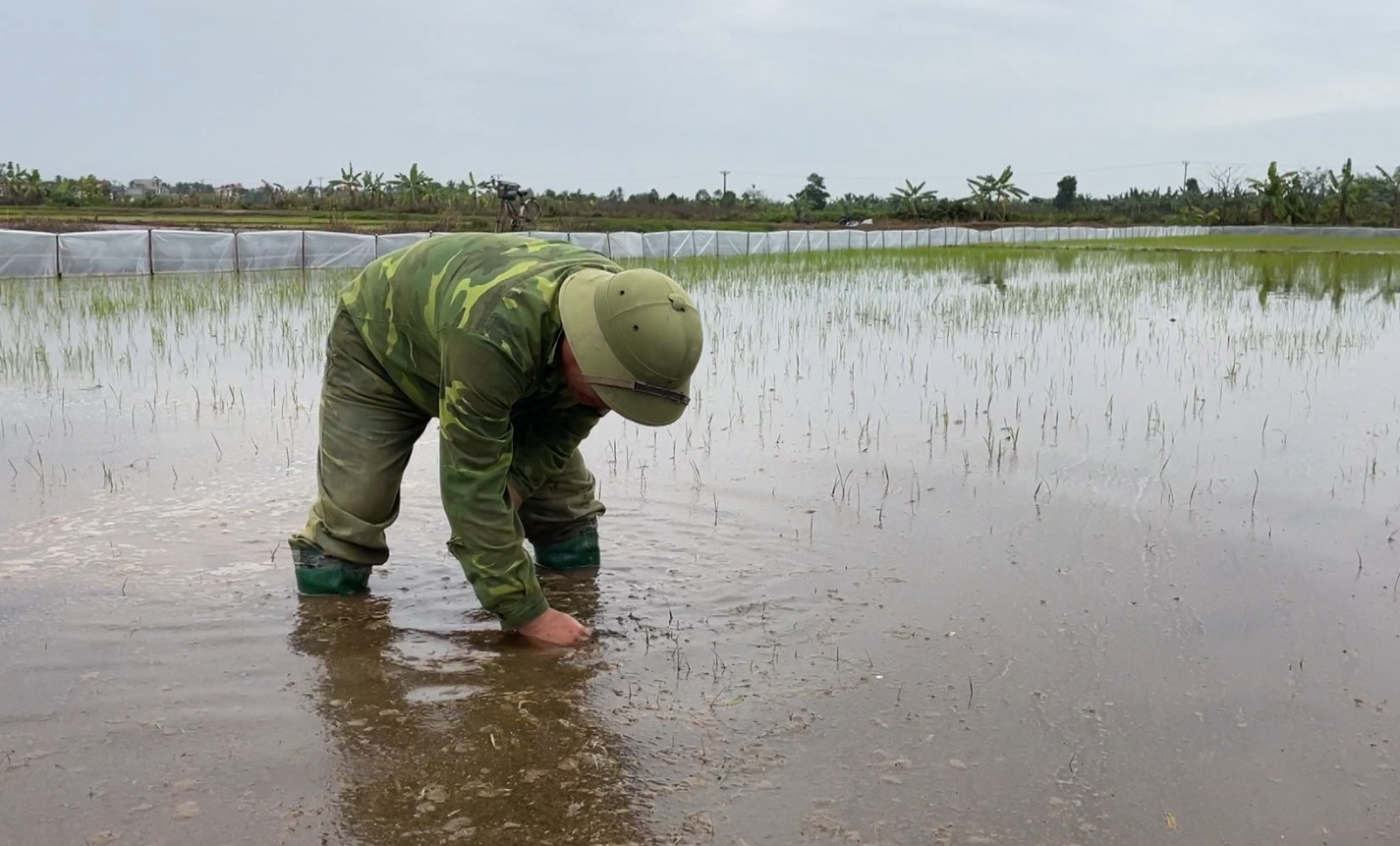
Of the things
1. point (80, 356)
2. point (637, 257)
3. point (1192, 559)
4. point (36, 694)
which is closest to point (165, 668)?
point (36, 694)

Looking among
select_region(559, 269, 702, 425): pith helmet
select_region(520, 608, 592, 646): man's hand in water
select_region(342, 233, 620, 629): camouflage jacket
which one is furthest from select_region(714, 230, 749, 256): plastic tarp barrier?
select_region(559, 269, 702, 425): pith helmet

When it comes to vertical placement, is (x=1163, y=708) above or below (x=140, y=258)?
below

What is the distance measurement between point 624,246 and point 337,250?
16.3 feet

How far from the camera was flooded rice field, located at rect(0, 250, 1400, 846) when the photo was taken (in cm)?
209

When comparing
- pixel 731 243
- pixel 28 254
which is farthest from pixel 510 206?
pixel 731 243

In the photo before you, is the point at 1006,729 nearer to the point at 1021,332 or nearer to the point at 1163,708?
the point at 1163,708

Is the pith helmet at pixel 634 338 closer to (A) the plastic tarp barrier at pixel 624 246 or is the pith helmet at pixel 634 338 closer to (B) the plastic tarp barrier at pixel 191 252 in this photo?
(B) the plastic tarp barrier at pixel 191 252

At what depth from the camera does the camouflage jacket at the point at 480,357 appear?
2.40 meters

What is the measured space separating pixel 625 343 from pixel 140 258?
49.6 feet

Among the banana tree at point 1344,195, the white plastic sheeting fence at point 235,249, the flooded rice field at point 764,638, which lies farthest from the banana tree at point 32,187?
the banana tree at point 1344,195

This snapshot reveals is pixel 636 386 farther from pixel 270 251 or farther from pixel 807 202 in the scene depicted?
pixel 807 202

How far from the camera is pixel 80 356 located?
7293 millimetres

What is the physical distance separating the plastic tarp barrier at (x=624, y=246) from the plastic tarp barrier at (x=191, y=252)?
6.04m

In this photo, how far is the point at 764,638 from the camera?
9.46 ft
